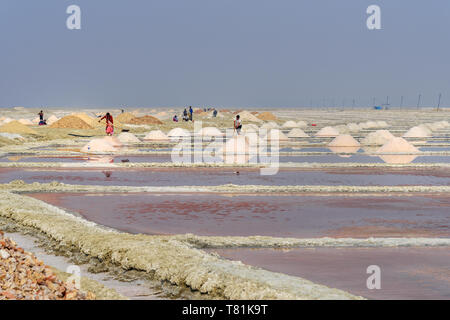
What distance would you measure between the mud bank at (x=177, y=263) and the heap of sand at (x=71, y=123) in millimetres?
28329

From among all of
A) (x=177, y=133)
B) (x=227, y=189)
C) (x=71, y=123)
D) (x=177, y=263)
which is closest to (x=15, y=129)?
(x=71, y=123)

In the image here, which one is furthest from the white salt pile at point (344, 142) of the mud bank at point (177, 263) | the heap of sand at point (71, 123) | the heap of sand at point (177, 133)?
the mud bank at point (177, 263)

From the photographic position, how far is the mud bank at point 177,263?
16.5ft

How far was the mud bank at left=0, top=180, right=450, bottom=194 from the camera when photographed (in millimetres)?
12234

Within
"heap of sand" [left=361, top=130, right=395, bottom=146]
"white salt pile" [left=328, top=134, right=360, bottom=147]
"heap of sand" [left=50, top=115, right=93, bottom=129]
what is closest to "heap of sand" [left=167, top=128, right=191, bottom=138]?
"heap of sand" [left=50, top=115, right=93, bottom=129]

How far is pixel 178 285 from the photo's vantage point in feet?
18.1

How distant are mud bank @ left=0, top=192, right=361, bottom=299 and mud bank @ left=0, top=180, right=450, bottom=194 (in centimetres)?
356

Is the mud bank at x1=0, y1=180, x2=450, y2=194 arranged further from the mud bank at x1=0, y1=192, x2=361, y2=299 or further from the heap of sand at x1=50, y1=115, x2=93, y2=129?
the heap of sand at x1=50, y1=115, x2=93, y2=129

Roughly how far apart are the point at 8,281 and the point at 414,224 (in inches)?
239

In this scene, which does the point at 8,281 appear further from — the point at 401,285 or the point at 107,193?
the point at 107,193

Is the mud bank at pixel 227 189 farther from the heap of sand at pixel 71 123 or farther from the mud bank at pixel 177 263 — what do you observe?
the heap of sand at pixel 71 123

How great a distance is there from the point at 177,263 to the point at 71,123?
3182 cm
